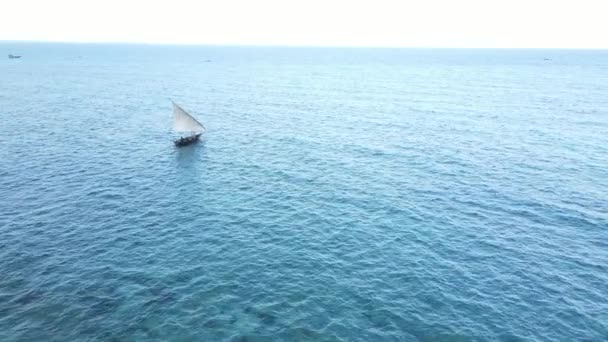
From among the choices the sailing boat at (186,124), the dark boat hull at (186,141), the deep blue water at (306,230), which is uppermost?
the sailing boat at (186,124)

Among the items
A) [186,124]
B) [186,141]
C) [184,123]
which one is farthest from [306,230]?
[184,123]

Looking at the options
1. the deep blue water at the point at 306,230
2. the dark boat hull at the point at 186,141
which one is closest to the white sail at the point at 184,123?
the dark boat hull at the point at 186,141

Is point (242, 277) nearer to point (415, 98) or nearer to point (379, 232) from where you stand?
point (379, 232)

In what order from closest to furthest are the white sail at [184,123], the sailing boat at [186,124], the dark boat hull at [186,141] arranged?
the dark boat hull at [186,141], the sailing boat at [186,124], the white sail at [184,123]

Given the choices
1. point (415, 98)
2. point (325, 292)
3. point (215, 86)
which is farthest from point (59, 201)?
point (215, 86)

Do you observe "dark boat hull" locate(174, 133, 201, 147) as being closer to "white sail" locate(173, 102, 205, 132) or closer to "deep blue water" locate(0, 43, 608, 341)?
"white sail" locate(173, 102, 205, 132)

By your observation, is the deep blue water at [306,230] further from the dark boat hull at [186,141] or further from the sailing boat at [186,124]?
the sailing boat at [186,124]

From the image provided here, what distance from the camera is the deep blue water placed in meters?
40.6

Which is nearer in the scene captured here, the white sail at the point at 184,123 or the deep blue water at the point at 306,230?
the deep blue water at the point at 306,230

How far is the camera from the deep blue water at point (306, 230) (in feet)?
133

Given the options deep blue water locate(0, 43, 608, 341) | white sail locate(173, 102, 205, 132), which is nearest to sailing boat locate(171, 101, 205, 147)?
white sail locate(173, 102, 205, 132)

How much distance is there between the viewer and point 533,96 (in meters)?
148

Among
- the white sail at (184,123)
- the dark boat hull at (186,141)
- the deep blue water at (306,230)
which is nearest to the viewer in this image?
the deep blue water at (306,230)

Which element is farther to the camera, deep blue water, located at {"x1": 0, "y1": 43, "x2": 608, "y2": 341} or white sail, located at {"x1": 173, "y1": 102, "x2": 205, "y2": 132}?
white sail, located at {"x1": 173, "y1": 102, "x2": 205, "y2": 132}
